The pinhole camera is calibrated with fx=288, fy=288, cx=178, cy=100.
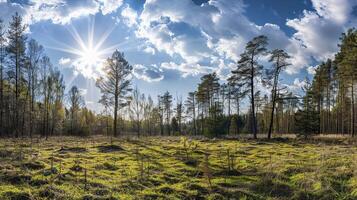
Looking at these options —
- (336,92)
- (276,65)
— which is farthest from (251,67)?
(336,92)

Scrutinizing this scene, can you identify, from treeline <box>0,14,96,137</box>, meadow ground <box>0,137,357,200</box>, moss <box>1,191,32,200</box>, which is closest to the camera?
moss <box>1,191,32,200</box>

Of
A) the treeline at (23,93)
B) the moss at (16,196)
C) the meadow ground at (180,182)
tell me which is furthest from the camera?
the treeline at (23,93)

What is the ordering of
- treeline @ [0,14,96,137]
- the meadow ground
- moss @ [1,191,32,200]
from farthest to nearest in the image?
treeline @ [0,14,96,137]
the meadow ground
moss @ [1,191,32,200]

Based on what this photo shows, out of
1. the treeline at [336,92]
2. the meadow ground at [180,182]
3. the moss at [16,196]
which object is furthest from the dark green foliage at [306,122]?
the moss at [16,196]

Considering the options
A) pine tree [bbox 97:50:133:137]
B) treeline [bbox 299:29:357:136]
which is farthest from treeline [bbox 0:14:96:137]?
treeline [bbox 299:29:357:136]

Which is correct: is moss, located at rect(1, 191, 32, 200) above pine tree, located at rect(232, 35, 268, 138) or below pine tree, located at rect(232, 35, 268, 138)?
below

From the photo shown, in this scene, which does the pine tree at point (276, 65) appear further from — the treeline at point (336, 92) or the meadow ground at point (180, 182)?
the meadow ground at point (180, 182)

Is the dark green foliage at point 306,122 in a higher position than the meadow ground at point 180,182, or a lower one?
higher

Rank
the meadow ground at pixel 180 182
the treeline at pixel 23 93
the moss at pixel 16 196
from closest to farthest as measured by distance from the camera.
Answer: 1. the moss at pixel 16 196
2. the meadow ground at pixel 180 182
3. the treeline at pixel 23 93

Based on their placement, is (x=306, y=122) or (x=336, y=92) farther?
(x=336, y=92)

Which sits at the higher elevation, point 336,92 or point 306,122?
point 336,92

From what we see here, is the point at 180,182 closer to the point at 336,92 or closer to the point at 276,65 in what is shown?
the point at 276,65

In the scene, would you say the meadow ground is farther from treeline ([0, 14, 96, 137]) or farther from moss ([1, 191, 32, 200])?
treeline ([0, 14, 96, 137])

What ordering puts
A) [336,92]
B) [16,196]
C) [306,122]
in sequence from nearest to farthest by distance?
[16,196], [306,122], [336,92]
